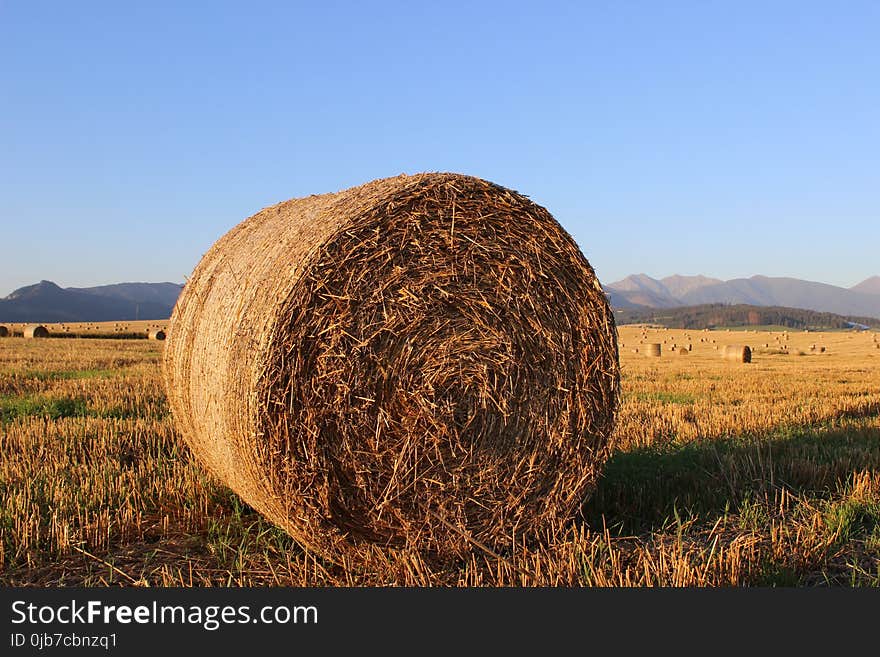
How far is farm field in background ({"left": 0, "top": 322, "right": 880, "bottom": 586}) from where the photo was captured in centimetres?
A: 436

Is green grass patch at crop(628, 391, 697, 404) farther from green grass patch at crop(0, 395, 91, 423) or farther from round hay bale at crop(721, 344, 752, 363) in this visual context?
round hay bale at crop(721, 344, 752, 363)

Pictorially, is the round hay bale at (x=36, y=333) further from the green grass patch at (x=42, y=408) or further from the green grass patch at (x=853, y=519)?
the green grass patch at (x=853, y=519)

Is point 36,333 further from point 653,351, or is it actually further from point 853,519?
point 853,519

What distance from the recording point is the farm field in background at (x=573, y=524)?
14.3ft

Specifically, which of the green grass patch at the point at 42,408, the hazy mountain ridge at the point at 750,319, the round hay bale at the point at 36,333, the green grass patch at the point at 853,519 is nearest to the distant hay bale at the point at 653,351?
the green grass patch at the point at 42,408

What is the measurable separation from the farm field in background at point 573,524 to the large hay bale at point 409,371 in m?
0.32

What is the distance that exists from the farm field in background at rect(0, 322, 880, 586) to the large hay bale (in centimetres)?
32

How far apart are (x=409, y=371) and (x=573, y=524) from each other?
5.06 feet

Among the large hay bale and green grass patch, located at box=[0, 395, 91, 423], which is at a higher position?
the large hay bale

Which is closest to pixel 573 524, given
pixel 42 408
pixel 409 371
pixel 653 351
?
pixel 409 371

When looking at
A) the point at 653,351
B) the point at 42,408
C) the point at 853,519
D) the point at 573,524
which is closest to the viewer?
the point at 573,524

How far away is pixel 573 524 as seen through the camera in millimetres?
5023

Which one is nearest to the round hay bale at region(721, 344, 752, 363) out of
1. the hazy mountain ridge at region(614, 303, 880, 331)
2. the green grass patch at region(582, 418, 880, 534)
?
the green grass patch at region(582, 418, 880, 534)

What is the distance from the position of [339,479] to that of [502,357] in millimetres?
1309
